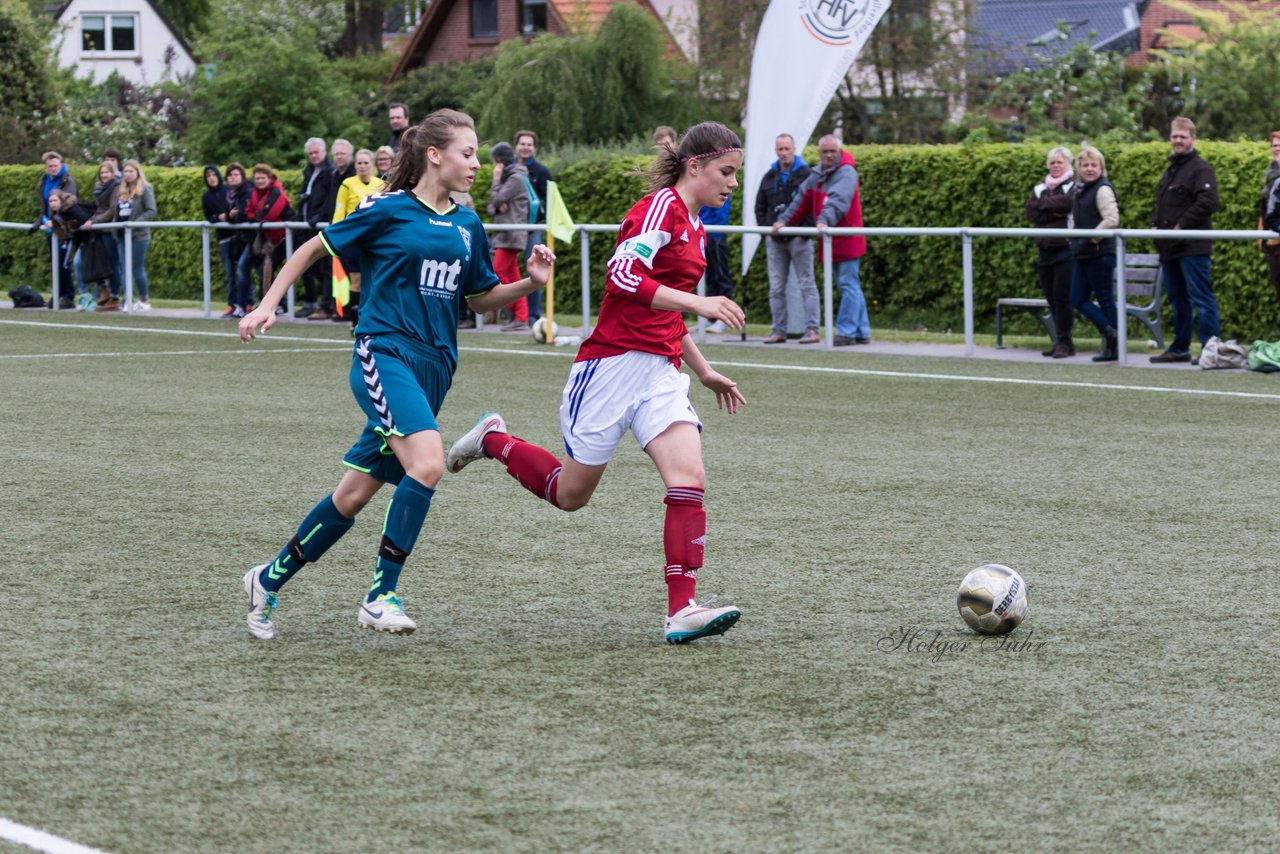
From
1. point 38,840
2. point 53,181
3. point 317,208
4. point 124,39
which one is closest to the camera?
point 38,840

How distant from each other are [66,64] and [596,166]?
6102cm

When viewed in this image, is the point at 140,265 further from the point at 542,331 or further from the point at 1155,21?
the point at 1155,21

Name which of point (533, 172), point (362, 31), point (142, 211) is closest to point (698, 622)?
point (533, 172)

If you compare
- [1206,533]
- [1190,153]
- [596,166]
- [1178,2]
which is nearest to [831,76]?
[1190,153]

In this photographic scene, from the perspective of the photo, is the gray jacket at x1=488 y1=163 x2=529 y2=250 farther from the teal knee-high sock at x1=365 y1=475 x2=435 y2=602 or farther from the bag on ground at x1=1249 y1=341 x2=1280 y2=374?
the teal knee-high sock at x1=365 y1=475 x2=435 y2=602

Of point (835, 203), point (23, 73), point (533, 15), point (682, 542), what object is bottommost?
point (682, 542)

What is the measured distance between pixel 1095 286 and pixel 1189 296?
0.83 metres

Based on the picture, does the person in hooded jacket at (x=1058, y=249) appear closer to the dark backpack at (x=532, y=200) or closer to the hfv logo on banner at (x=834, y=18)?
the hfv logo on banner at (x=834, y=18)

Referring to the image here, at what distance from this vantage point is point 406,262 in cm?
607

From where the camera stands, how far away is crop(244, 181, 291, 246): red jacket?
2117cm

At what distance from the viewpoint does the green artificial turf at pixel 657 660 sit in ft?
14.1

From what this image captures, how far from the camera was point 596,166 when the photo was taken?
23.5 m

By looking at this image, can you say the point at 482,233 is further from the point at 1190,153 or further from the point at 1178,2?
the point at 1178,2

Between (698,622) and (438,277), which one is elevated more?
(438,277)
